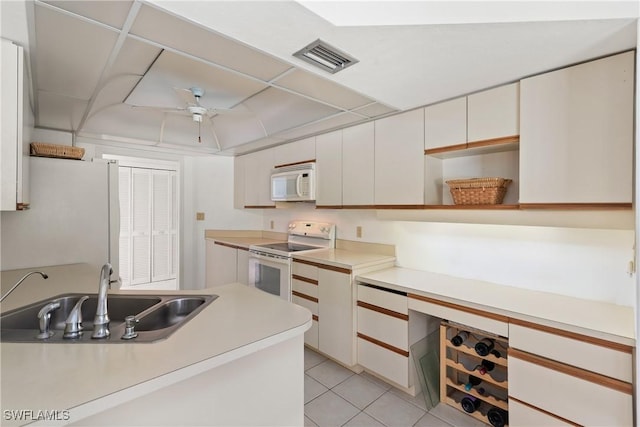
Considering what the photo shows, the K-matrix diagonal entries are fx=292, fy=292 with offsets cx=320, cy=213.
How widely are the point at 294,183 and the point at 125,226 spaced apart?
2.80 metres

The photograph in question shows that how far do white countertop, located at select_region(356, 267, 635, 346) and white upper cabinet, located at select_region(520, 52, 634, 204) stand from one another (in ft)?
2.06

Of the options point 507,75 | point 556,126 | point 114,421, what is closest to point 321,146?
point 507,75

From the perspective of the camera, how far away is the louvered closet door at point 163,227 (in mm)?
4605

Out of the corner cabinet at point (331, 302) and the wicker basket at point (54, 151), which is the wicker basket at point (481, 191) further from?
the wicker basket at point (54, 151)

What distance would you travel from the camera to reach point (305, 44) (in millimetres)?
1463

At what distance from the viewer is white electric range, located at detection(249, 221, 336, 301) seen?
310 cm

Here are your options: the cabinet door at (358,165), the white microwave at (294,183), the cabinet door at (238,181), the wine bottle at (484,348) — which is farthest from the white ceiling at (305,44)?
the cabinet door at (238,181)

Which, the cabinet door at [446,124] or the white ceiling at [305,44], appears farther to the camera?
the cabinet door at [446,124]

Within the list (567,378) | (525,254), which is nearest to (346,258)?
(525,254)

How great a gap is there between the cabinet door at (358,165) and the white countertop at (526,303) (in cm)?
78

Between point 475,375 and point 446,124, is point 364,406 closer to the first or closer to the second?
point 475,375

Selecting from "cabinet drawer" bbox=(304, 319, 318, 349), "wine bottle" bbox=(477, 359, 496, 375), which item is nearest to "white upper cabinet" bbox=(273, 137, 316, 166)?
"cabinet drawer" bbox=(304, 319, 318, 349)

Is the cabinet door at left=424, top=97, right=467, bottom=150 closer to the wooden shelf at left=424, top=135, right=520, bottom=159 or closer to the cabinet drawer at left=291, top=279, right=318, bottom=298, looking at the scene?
the wooden shelf at left=424, top=135, right=520, bottom=159

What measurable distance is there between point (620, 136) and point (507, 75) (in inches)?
26.2
